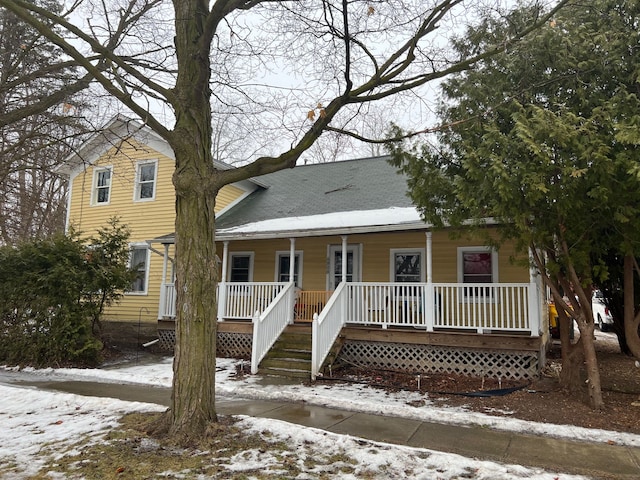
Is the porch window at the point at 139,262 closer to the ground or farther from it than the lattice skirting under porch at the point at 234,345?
farther from it

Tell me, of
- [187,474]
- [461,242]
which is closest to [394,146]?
[461,242]

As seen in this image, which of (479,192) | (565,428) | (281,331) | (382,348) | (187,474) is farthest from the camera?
(281,331)

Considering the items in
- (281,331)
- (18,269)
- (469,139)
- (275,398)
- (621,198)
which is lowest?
(275,398)

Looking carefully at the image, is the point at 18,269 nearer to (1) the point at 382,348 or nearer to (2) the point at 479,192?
(1) the point at 382,348

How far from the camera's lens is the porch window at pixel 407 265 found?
11500 millimetres

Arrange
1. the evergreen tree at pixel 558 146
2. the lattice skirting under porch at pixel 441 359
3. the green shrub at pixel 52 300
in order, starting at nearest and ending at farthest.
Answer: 1. the evergreen tree at pixel 558 146
2. the lattice skirting under porch at pixel 441 359
3. the green shrub at pixel 52 300

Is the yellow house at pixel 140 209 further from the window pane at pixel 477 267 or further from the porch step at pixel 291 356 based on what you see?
the window pane at pixel 477 267

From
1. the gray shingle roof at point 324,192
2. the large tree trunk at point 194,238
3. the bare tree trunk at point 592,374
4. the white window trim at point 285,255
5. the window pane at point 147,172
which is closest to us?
the large tree trunk at point 194,238

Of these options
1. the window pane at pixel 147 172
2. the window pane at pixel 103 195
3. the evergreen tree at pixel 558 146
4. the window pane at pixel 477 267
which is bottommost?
the window pane at pixel 477 267

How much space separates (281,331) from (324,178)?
21.8 ft

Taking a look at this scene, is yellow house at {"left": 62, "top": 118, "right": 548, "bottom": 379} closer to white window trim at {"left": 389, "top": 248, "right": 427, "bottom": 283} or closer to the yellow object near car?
white window trim at {"left": 389, "top": 248, "right": 427, "bottom": 283}

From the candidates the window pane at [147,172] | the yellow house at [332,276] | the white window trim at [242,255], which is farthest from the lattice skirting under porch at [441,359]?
the window pane at [147,172]

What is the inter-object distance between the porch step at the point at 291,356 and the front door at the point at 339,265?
2231mm

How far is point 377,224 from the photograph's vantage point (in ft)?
32.2
